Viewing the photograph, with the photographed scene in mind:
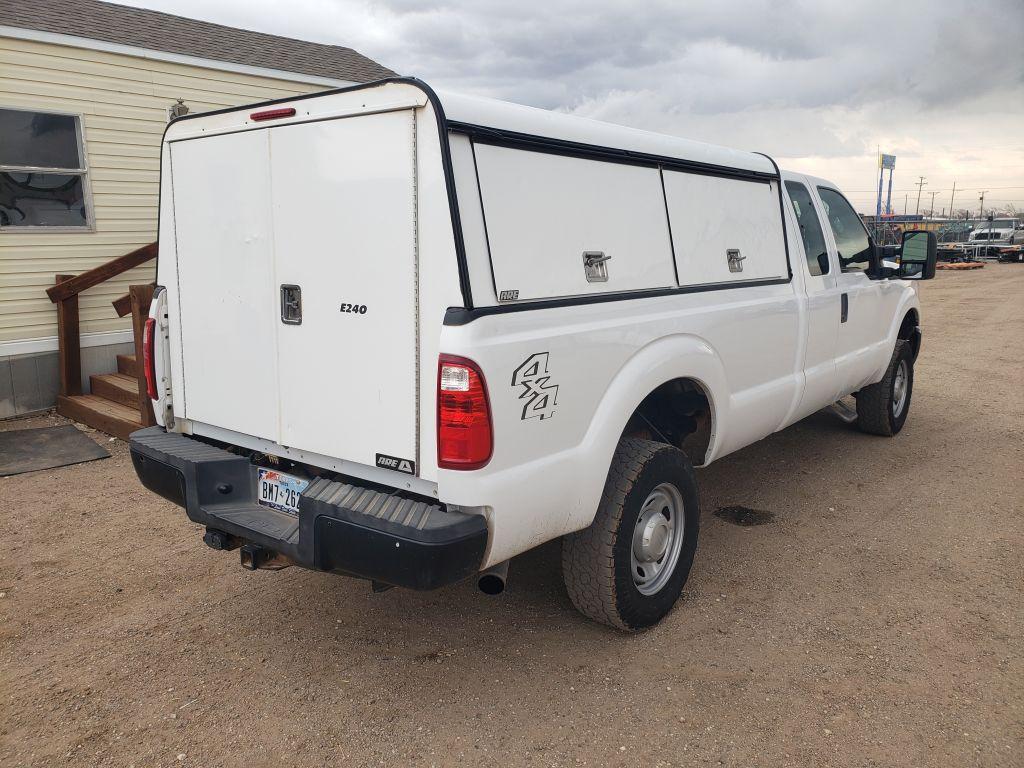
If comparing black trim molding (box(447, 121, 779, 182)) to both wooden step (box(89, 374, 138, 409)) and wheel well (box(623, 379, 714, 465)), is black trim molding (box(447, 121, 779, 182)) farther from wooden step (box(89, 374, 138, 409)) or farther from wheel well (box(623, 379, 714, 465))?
wooden step (box(89, 374, 138, 409))

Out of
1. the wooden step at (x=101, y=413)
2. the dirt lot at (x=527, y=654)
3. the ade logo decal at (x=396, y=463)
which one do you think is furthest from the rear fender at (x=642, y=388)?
the wooden step at (x=101, y=413)

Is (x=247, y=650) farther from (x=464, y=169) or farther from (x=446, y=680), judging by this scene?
(x=464, y=169)

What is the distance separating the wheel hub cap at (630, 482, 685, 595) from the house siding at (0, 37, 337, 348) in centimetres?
653

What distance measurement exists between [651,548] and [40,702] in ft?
8.56

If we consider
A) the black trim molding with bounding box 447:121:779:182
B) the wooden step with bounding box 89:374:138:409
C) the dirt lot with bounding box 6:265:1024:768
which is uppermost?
the black trim molding with bounding box 447:121:779:182

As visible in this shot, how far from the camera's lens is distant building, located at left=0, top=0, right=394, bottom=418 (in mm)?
7406

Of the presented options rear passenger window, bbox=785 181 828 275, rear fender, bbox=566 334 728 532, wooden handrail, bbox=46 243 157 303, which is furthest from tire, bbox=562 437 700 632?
wooden handrail, bbox=46 243 157 303

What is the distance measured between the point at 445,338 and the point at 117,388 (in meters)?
5.91

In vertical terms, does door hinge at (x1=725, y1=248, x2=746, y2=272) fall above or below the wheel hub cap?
above

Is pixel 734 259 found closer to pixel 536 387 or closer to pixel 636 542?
pixel 636 542

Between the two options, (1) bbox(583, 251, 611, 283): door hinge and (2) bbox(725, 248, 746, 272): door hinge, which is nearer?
(1) bbox(583, 251, 611, 283): door hinge

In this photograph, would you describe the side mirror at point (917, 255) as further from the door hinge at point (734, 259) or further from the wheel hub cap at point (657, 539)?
the wheel hub cap at point (657, 539)

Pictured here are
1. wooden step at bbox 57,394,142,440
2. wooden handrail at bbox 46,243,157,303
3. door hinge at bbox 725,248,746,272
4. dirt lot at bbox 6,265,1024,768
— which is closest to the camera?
dirt lot at bbox 6,265,1024,768

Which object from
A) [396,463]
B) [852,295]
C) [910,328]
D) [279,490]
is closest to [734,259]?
[852,295]
